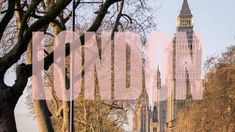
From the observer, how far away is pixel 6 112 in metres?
12.9

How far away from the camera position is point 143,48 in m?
27.8

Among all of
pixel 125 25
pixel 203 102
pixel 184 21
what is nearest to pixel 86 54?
pixel 125 25

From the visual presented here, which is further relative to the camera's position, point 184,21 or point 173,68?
point 184,21

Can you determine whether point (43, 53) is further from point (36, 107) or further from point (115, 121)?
point (115, 121)

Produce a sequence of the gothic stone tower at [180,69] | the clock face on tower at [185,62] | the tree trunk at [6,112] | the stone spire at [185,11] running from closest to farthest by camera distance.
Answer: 1. the tree trunk at [6,112]
2. the clock face on tower at [185,62]
3. the gothic stone tower at [180,69]
4. the stone spire at [185,11]

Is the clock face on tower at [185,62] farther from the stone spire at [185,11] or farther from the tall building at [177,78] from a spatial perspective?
the stone spire at [185,11]

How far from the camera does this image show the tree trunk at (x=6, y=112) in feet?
41.9

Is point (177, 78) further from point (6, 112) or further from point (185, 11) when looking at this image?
point (6, 112)

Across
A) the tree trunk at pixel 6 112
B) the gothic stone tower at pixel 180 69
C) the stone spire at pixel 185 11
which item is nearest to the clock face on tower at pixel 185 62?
the gothic stone tower at pixel 180 69

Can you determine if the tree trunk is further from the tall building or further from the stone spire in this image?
the stone spire

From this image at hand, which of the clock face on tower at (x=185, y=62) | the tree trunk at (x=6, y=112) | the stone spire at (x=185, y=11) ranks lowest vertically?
the tree trunk at (x=6, y=112)

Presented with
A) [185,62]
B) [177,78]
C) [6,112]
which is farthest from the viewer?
[177,78]

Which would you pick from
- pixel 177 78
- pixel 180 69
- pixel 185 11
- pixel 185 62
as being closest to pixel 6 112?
pixel 185 62

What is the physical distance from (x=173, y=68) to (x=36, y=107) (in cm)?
8672
